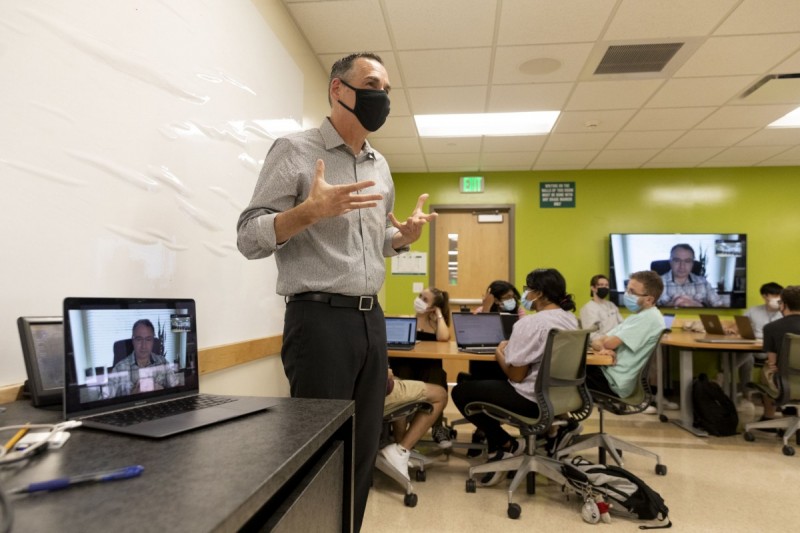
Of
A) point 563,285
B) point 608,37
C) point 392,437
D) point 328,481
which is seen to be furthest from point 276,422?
point 608,37

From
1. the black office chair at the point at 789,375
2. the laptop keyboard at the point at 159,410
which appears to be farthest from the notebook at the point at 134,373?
the black office chair at the point at 789,375

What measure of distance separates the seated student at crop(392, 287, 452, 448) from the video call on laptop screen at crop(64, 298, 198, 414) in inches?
90.5

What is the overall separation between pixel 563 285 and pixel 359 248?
5.24 ft

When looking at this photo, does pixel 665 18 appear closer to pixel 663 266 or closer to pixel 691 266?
pixel 663 266

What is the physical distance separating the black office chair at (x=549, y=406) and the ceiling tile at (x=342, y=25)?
2.16 meters

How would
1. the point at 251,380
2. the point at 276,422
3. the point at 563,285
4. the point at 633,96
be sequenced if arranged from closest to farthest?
1. the point at 276,422
2. the point at 251,380
3. the point at 563,285
4. the point at 633,96

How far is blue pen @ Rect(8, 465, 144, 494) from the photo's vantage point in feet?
1.65

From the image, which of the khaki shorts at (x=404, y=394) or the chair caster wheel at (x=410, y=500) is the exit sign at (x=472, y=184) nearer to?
the khaki shorts at (x=404, y=394)

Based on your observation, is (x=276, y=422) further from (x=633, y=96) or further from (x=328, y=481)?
(x=633, y=96)

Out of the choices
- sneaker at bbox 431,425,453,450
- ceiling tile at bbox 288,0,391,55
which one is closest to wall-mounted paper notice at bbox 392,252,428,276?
sneaker at bbox 431,425,453,450

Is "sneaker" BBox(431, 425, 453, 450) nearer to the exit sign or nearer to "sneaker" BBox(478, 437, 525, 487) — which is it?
"sneaker" BBox(478, 437, 525, 487)

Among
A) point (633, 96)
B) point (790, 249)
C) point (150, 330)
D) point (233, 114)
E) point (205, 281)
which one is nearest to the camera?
point (150, 330)

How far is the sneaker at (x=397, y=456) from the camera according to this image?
8.52ft

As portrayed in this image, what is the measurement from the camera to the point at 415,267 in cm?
626
